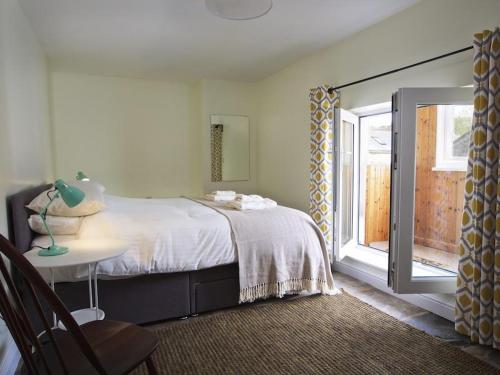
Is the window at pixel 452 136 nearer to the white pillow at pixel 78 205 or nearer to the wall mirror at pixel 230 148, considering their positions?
the white pillow at pixel 78 205

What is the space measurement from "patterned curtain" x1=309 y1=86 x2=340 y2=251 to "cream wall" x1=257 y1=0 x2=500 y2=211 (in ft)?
0.79

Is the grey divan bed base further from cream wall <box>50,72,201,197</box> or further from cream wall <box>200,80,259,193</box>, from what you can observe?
cream wall <box>200,80,259,193</box>

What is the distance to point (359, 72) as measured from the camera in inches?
127

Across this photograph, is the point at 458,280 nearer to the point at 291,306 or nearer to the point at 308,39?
the point at 291,306

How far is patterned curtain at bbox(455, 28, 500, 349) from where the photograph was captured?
6.59 ft

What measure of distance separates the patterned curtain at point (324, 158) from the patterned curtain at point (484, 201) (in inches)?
53.5

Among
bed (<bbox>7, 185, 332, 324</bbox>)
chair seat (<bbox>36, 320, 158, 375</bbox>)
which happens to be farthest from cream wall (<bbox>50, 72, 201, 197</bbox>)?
chair seat (<bbox>36, 320, 158, 375</bbox>)

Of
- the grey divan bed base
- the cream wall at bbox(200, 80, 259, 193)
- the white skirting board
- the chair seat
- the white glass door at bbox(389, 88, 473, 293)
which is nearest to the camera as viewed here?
the chair seat

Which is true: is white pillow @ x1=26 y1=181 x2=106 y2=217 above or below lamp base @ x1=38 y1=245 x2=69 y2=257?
above

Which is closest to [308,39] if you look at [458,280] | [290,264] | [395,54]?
[395,54]

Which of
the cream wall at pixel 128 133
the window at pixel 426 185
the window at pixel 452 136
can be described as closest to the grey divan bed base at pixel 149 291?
the window at pixel 426 185

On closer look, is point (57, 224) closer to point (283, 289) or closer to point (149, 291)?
point (149, 291)

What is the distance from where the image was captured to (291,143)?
432cm

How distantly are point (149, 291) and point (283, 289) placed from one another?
41.8 inches
